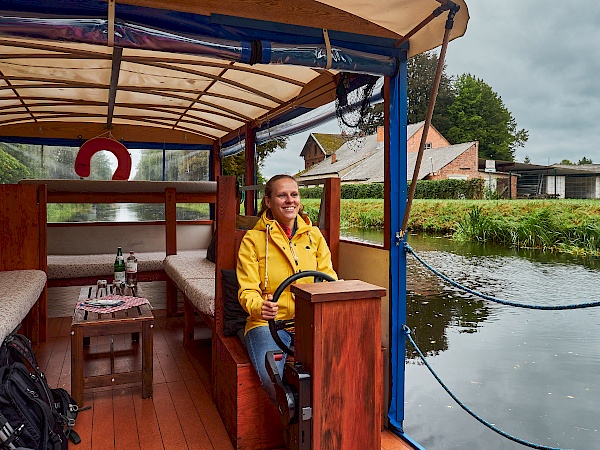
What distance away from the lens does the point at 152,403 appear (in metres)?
3.28

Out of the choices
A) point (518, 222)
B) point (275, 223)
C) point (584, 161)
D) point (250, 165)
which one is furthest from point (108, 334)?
point (584, 161)

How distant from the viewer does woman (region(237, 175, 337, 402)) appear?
2.59 meters

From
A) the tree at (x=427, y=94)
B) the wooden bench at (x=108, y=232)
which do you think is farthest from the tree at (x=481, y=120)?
the wooden bench at (x=108, y=232)

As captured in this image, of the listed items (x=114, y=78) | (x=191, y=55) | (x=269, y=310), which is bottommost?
(x=269, y=310)

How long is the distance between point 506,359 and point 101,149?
6.49 m

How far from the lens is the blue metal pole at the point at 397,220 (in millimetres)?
3098

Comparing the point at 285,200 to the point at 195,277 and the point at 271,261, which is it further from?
the point at 195,277

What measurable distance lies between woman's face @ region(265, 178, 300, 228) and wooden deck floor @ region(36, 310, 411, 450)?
51.4 inches

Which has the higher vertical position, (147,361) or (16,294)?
(16,294)

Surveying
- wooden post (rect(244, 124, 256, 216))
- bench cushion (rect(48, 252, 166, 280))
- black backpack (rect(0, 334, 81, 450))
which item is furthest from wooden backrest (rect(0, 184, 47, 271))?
wooden post (rect(244, 124, 256, 216))

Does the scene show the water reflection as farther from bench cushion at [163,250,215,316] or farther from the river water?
the river water

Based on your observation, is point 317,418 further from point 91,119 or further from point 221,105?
point 91,119

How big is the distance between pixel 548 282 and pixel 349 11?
416 inches

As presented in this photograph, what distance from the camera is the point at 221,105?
5.42 m
